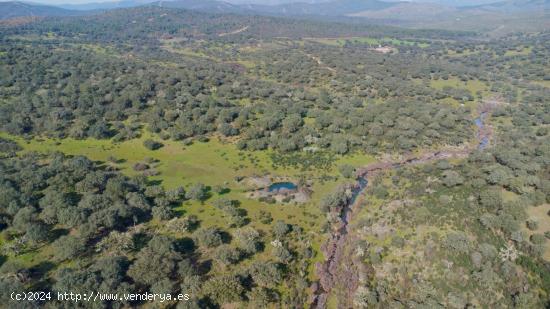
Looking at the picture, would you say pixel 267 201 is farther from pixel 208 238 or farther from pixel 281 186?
pixel 208 238

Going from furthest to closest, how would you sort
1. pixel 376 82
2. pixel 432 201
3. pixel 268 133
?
pixel 376 82 < pixel 268 133 < pixel 432 201

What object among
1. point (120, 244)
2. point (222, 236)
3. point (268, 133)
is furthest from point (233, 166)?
point (120, 244)

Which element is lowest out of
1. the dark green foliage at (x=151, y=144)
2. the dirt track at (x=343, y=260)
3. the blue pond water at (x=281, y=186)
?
the dirt track at (x=343, y=260)

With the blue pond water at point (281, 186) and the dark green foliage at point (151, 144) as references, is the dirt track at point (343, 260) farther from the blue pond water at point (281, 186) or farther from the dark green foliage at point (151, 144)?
the dark green foliage at point (151, 144)

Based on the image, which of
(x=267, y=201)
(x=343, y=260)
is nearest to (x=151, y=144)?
(x=267, y=201)

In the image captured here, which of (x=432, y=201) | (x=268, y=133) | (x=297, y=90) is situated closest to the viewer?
(x=432, y=201)

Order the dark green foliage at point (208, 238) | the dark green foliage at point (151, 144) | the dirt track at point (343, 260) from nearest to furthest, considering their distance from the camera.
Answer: the dirt track at point (343, 260) → the dark green foliage at point (208, 238) → the dark green foliage at point (151, 144)

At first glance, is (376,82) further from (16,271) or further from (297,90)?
(16,271)

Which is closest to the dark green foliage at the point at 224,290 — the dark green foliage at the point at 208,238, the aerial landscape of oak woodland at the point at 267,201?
the aerial landscape of oak woodland at the point at 267,201
